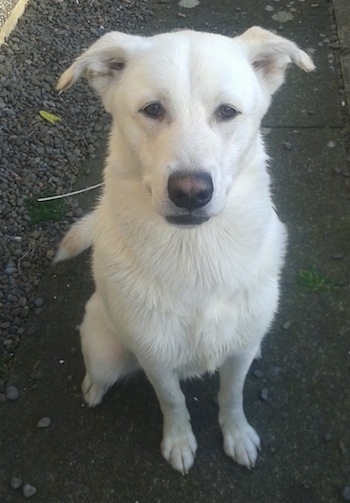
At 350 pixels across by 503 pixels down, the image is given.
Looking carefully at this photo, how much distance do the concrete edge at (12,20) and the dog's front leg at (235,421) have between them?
10.1 ft

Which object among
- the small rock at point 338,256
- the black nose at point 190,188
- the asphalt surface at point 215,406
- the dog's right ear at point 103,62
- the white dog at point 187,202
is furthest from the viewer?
the small rock at point 338,256

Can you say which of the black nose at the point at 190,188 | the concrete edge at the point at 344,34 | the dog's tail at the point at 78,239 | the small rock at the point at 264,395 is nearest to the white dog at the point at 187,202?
the black nose at the point at 190,188

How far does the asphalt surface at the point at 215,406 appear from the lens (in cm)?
264

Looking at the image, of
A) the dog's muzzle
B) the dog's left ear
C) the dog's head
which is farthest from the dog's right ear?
the dog's muzzle

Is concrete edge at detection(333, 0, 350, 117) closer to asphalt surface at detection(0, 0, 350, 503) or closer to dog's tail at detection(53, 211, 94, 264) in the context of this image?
asphalt surface at detection(0, 0, 350, 503)

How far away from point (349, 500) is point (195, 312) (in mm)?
1056

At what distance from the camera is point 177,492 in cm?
262

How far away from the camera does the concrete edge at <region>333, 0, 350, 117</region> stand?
4.16 metres

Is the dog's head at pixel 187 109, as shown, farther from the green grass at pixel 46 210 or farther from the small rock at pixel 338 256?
the green grass at pixel 46 210

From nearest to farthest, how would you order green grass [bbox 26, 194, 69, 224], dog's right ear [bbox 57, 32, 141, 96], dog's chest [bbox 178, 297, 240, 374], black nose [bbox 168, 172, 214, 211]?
black nose [bbox 168, 172, 214, 211] → dog's right ear [bbox 57, 32, 141, 96] → dog's chest [bbox 178, 297, 240, 374] → green grass [bbox 26, 194, 69, 224]

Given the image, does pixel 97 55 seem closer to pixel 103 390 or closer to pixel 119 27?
pixel 103 390

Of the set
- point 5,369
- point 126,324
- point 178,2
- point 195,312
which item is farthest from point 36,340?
point 178,2

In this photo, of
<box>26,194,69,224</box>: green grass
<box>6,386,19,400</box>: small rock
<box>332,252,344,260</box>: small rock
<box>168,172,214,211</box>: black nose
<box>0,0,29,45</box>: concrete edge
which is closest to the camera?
<box>168,172,214,211</box>: black nose

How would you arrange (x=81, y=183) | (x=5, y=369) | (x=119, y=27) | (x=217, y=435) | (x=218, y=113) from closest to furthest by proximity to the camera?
1. (x=218, y=113)
2. (x=217, y=435)
3. (x=5, y=369)
4. (x=81, y=183)
5. (x=119, y=27)
